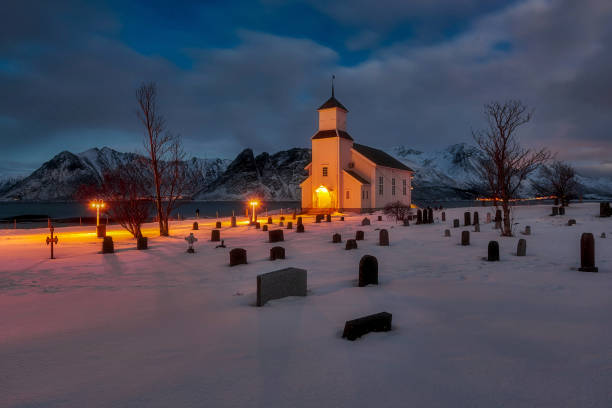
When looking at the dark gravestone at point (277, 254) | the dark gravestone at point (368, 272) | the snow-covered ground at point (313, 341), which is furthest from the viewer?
the dark gravestone at point (277, 254)

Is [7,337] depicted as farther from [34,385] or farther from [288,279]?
[288,279]

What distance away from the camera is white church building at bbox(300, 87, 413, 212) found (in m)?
38.8

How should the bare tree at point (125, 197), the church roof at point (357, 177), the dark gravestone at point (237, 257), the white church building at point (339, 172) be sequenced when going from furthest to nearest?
the white church building at point (339, 172), the church roof at point (357, 177), the bare tree at point (125, 197), the dark gravestone at point (237, 257)

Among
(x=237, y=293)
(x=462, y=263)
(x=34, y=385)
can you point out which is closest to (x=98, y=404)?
(x=34, y=385)

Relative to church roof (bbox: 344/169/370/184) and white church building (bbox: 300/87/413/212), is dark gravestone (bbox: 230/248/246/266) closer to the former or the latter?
white church building (bbox: 300/87/413/212)

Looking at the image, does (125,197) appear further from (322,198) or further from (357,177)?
(357,177)

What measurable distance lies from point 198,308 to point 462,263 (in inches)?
308

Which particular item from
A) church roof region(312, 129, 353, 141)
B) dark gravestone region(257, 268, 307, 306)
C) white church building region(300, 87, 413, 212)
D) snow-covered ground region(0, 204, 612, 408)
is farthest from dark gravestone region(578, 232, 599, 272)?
church roof region(312, 129, 353, 141)

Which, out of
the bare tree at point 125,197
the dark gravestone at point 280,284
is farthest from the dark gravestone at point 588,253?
the bare tree at point 125,197

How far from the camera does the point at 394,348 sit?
4.39 metres

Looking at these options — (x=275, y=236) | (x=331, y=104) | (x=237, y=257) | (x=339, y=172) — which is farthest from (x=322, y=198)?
(x=237, y=257)

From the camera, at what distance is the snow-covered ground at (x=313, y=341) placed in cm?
334

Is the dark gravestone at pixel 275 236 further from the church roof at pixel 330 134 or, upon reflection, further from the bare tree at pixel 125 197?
the church roof at pixel 330 134

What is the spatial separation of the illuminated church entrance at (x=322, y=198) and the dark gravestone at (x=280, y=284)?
32.6 m
